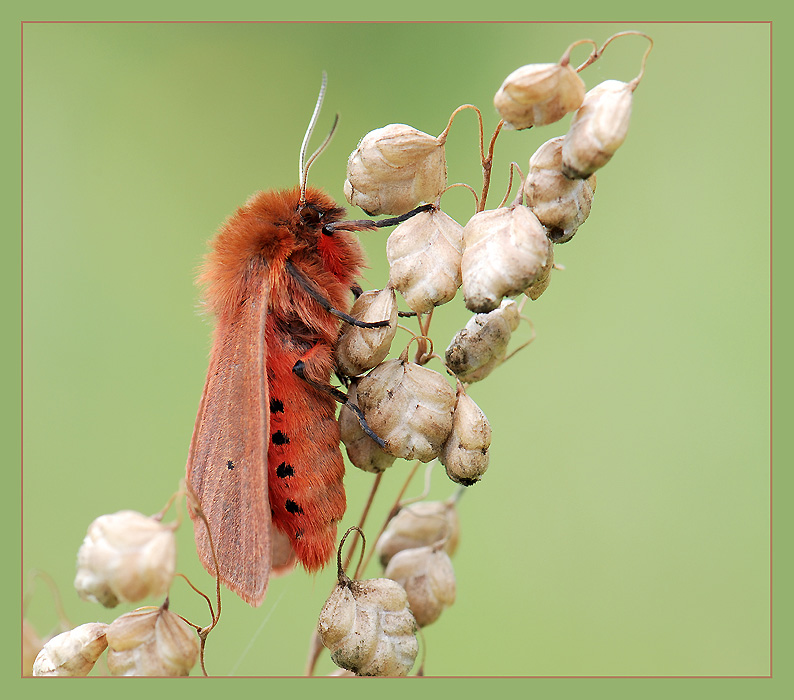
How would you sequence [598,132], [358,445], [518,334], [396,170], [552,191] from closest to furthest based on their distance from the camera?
[598,132]
[552,191]
[396,170]
[358,445]
[518,334]

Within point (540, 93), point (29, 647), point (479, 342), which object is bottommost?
point (29, 647)

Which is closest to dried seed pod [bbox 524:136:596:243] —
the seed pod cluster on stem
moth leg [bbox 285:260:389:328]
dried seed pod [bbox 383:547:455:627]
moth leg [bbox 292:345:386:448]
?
moth leg [bbox 285:260:389:328]

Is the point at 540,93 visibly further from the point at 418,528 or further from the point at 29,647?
the point at 29,647

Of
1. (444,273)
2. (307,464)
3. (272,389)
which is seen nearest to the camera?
(444,273)

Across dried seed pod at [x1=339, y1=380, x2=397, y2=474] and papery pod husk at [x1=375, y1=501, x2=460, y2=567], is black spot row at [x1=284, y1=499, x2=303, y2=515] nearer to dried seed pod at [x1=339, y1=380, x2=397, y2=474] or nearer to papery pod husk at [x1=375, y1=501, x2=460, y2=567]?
dried seed pod at [x1=339, y1=380, x2=397, y2=474]

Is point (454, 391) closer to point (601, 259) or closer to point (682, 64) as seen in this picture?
point (601, 259)

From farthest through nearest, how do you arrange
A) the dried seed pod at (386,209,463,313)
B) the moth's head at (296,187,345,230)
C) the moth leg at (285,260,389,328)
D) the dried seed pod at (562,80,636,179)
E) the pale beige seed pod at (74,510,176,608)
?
the moth's head at (296,187,345,230), the moth leg at (285,260,389,328), the dried seed pod at (386,209,463,313), the dried seed pod at (562,80,636,179), the pale beige seed pod at (74,510,176,608)

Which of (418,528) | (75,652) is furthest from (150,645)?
(418,528)
